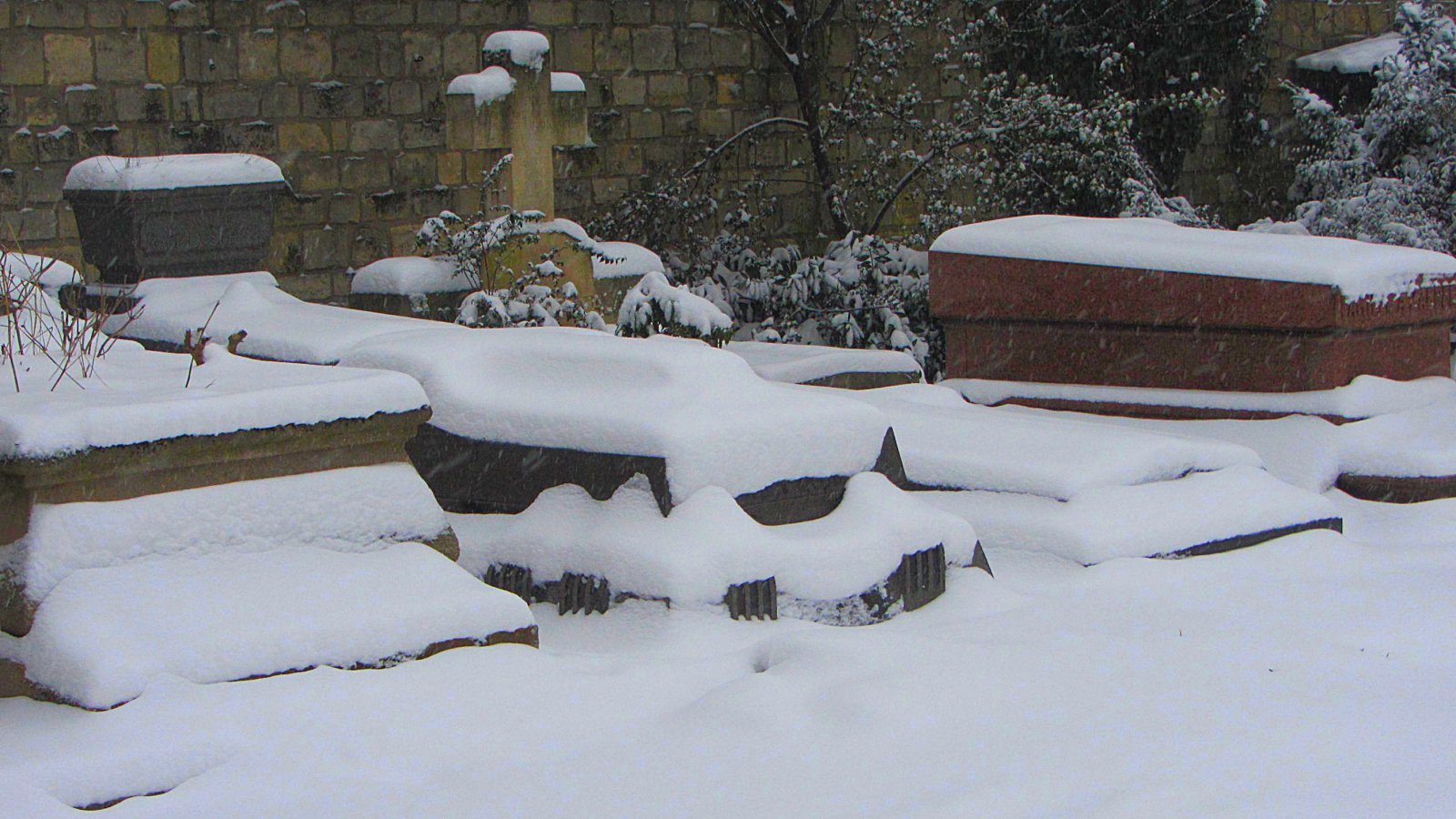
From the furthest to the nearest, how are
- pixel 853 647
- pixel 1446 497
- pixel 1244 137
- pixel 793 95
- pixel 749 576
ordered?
pixel 1244 137, pixel 793 95, pixel 1446 497, pixel 749 576, pixel 853 647

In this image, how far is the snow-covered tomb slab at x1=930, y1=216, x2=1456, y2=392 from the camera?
224 inches

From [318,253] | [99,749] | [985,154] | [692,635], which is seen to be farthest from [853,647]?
[985,154]

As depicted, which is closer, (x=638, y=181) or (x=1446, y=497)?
(x=1446, y=497)

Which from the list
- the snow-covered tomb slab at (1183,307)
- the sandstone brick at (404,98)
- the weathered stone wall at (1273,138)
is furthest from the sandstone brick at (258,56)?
the weathered stone wall at (1273,138)

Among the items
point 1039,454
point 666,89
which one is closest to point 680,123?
point 666,89

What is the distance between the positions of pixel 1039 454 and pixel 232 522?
2.46 m

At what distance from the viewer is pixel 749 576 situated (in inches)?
139

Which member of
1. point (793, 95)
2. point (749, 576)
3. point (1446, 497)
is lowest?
point (1446, 497)

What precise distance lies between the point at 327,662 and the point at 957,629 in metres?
1.39

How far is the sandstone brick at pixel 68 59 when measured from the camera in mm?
8148

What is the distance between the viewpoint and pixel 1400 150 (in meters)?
11.0

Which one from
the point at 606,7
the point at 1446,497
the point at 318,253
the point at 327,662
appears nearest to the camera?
the point at 327,662

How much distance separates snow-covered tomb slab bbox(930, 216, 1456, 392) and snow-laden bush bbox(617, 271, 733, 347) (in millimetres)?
904

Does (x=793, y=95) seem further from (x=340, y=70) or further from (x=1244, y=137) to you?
(x=1244, y=137)
